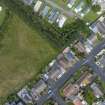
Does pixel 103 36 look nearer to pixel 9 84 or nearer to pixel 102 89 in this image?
pixel 102 89

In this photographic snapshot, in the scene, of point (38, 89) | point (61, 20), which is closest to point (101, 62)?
point (61, 20)

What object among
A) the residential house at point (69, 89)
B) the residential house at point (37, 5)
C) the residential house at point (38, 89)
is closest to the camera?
the residential house at point (38, 89)

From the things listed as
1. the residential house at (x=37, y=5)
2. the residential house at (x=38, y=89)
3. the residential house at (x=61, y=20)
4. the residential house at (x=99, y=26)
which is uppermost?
the residential house at (x=37, y=5)

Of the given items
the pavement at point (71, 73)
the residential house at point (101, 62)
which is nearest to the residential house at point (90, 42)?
the pavement at point (71, 73)

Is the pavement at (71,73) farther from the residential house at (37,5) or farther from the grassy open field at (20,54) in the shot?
the residential house at (37,5)

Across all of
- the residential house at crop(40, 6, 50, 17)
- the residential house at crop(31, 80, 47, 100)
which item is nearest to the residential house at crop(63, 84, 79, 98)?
the residential house at crop(31, 80, 47, 100)

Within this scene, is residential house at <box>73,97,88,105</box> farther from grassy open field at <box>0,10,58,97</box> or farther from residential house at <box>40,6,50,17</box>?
residential house at <box>40,6,50,17</box>
